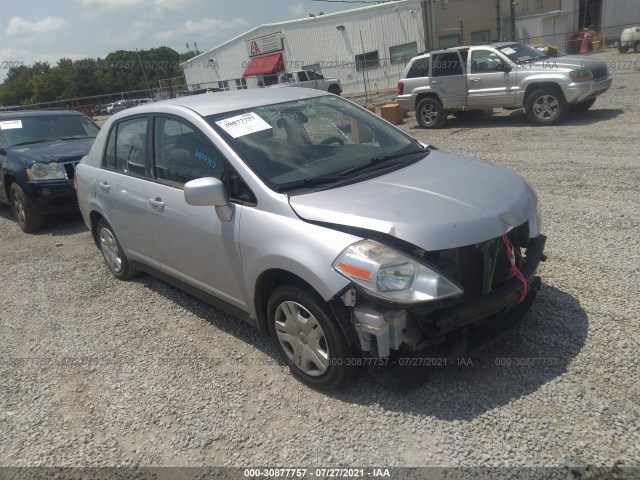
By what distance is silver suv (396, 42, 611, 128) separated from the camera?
10.5 m

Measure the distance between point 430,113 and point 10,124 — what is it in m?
9.13

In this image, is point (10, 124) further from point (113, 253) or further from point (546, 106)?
point (546, 106)

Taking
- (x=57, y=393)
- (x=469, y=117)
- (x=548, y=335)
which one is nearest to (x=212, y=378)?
(x=57, y=393)

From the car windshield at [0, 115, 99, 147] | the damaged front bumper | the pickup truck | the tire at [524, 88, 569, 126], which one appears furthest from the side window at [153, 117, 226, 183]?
the pickup truck

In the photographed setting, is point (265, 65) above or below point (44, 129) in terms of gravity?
above

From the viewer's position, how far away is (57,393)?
3514mm

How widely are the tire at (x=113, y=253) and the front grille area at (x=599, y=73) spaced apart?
9.97 meters

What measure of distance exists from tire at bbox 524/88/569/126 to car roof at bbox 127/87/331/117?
8003mm

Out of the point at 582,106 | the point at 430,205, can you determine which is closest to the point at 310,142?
the point at 430,205

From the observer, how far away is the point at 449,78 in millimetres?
12047

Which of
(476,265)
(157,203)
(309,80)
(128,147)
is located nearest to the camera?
(476,265)

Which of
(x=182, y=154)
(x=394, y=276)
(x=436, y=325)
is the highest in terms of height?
(x=182, y=154)

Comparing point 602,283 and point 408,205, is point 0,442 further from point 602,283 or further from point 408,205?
point 602,283

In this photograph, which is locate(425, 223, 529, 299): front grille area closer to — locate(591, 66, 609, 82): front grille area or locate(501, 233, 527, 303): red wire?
locate(501, 233, 527, 303): red wire
